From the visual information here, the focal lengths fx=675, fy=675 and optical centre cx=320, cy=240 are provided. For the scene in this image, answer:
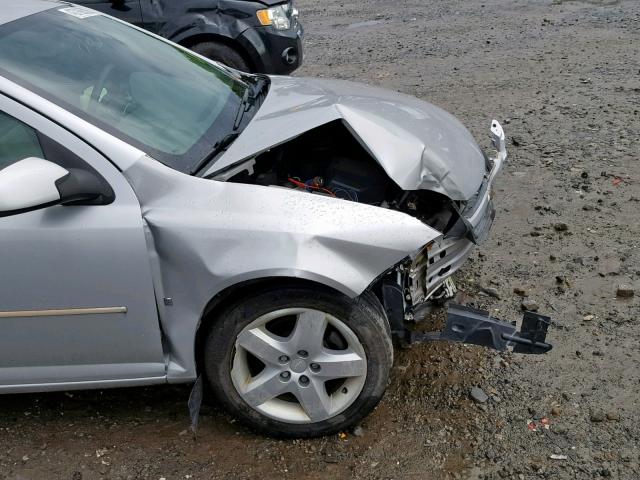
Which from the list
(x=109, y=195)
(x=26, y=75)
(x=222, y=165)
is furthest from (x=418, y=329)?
(x=26, y=75)

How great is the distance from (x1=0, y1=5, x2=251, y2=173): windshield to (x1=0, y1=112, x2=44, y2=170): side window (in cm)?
15

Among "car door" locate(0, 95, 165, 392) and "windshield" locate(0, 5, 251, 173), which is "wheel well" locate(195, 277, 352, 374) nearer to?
"car door" locate(0, 95, 165, 392)

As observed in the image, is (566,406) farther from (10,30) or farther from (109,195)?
(10,30)

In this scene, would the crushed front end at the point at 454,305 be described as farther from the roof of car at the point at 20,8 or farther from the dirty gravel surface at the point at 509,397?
the roof of car at the point at 20,8

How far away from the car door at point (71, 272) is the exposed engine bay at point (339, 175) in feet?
2.02

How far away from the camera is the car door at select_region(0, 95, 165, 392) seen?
245 cm

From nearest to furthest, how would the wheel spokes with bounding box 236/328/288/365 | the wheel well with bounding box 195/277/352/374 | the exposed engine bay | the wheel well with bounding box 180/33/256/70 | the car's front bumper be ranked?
the wheel well with bounding box 195/277/352/374 → the wheel spokes with bounding box 236/328/288/365 → the car's front bumper → the exposed engine bay → the wheel well with bounding box 180/33/256/70

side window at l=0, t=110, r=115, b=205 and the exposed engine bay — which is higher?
side window at l=0, t=110, r=115, b=205

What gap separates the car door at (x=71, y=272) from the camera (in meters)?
2.45

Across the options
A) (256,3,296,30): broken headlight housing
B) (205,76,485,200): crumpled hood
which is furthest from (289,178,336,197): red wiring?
(256,3,296,30): broken headlight housing

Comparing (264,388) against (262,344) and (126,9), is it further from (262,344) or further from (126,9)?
(126,9)

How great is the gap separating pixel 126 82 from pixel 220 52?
11.7 feet

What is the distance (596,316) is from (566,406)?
75 centimetres

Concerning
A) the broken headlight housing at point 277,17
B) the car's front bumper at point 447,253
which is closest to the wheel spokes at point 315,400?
the car's front bumper at point 447,253
